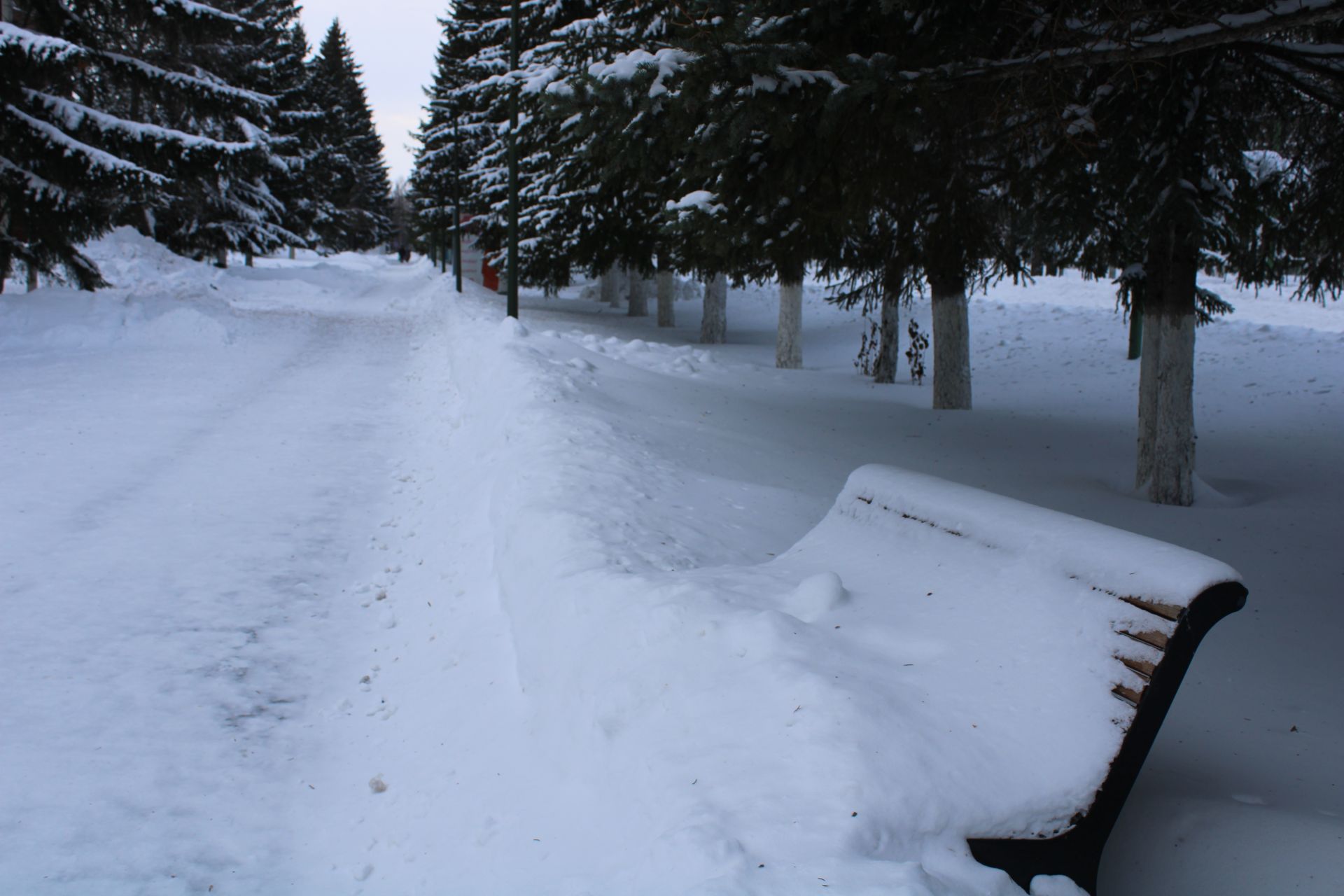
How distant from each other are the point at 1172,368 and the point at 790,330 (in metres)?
10.2

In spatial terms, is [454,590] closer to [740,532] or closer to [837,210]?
[740,532]

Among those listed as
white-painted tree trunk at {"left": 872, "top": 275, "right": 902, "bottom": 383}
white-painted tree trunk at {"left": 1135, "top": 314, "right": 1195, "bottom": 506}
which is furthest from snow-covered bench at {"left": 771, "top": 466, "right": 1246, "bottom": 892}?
white-painted tree trunk at {"left": 872, "top": 275, "right": 902, "bottom": 383}

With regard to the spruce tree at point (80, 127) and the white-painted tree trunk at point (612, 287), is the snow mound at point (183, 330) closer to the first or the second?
the spruce tree at point (80, 127)

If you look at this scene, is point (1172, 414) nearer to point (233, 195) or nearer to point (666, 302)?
point (666, 302)

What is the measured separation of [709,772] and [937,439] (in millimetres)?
8566

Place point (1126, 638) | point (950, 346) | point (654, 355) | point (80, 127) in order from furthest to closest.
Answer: point (80, 127)
point (654, 355)
point (950, 346)
point (1126, 638)

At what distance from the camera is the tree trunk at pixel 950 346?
12516 mm

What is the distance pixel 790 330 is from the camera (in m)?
18.1

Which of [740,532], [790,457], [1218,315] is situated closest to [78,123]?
[790,457]

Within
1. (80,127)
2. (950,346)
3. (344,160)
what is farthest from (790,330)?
(344,160)

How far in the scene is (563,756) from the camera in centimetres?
342

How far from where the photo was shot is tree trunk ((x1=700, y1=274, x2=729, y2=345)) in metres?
21.4

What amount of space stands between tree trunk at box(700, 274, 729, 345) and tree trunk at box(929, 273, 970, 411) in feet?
29.0

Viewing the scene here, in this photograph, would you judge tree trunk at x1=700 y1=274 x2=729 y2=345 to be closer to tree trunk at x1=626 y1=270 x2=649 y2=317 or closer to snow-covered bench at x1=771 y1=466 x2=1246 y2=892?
tree trunk at x1=626 y1=270 x2=649 y2=317
